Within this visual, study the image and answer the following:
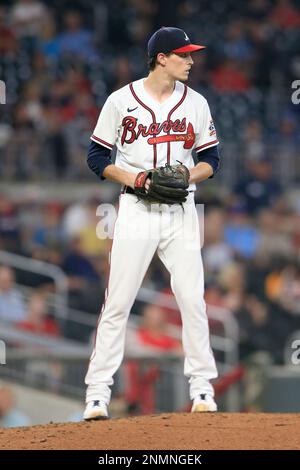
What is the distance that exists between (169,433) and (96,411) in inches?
22.4

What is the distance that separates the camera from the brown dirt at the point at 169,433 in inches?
231

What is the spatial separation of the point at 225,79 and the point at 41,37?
231 cm

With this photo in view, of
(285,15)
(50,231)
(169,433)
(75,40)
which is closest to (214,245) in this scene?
(50,231)

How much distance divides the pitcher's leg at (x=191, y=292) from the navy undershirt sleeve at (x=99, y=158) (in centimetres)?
48

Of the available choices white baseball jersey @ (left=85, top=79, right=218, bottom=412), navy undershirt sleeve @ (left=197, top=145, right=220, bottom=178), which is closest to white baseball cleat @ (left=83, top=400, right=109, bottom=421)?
white baseball jersey @ (left=85, top=79, right=218, bottom=412)

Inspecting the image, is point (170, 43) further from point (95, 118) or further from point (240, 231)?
point (95, 118)

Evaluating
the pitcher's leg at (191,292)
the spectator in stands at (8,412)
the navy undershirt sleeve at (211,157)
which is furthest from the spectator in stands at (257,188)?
the pitcher's leg at (191,292)

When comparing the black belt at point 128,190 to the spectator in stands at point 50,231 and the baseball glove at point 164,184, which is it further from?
the spectator in stands at point 50,231

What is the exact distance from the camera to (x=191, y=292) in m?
6.55

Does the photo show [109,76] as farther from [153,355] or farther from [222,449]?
[222,449]

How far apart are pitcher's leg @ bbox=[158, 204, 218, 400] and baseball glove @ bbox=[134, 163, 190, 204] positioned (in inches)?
7.8

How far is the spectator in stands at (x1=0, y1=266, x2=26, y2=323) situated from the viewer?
1102 centimetres
